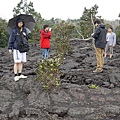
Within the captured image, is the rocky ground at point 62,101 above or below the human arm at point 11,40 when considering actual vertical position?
below

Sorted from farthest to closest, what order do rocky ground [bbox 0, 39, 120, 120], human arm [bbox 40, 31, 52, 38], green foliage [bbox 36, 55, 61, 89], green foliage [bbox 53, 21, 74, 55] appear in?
green foliage [bbox 53, 21, 74, 55], human arm [bbox 40, 31, 52, 38], green foliage [bbox 36, 55, 61, 89], rocky ground [bbox 0, 39, 120, 120]

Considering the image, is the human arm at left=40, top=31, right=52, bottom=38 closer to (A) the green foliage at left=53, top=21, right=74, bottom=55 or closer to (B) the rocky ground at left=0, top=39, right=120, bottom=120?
(B) the rocky ground at left=0, top=39, right=120, bottom=120

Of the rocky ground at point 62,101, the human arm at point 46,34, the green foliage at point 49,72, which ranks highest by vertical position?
the human arm at point 46,34

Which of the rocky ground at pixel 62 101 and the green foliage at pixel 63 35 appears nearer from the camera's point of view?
the rocky ground at pixel 62 101

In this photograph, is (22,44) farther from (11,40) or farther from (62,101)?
(62,101)

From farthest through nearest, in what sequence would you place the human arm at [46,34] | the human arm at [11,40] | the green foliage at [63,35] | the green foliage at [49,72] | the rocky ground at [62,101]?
the green foliage at [63,35] < the human arm at [46,34] < the human arm at [11,40] < the green foliage at [49,72] < the rocky ground at [62,101]

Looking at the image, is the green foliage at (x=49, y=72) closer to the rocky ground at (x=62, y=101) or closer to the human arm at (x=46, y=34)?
the rocky ground at (x=62, y=101)

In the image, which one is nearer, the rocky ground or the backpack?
the rocky ground

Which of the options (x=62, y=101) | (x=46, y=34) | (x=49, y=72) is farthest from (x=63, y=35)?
(x=62, y=101)

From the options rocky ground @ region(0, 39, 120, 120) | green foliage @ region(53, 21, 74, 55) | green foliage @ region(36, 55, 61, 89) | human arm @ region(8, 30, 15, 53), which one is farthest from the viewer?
green foliage @ region(53, 21, 74, 55)

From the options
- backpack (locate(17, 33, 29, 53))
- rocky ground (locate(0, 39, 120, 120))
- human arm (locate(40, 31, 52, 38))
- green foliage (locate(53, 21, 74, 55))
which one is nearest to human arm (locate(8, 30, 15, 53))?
backpack (locate(17, 33, 29, 53))

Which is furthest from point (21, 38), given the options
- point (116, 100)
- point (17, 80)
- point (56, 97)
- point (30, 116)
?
point (116, 100)

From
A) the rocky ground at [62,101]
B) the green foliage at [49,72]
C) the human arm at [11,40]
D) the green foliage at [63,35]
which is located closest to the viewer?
the rocky ground at [62,101]

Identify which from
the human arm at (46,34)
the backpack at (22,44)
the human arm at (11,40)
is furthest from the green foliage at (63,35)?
the human arm at (11,40)
